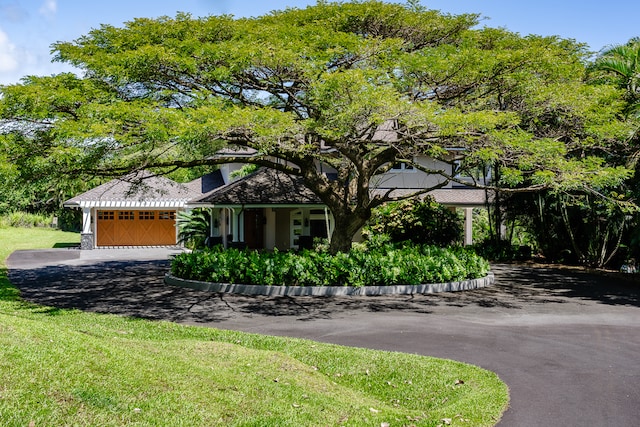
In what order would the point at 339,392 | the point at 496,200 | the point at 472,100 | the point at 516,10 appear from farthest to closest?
the point at 496,200
the point at 472,100
the point at 516,10
the point at 339,392

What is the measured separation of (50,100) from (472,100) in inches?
422

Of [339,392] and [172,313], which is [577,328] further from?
[172,313]

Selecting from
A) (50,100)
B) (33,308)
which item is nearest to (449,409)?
(33,308)

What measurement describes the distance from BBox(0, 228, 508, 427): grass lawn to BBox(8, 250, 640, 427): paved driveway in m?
0.77

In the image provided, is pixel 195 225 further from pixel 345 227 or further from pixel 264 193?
pixel 345 227

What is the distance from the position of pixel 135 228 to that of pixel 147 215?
1034 millimetres

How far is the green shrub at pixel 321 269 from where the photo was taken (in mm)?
15414

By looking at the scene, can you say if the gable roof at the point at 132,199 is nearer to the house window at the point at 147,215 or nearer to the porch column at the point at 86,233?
the porch column at the point at 86,233

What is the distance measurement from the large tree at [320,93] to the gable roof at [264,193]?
6314 millimetres

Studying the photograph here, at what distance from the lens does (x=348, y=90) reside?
43.6ft

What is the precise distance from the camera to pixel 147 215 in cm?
3584

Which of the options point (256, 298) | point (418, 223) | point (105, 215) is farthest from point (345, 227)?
point (105, 215)

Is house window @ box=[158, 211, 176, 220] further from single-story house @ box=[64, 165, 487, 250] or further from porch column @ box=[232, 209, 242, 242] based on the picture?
porch column @ box=[232, 209, 242, 242]

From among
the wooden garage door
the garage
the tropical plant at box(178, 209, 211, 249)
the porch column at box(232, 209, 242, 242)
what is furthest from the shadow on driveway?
the wooden garage door
